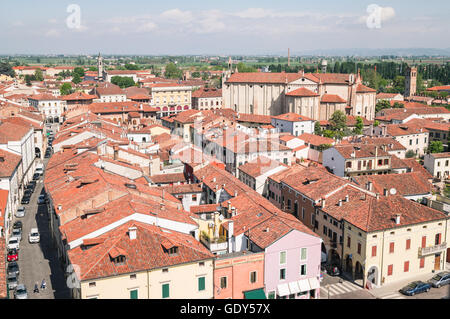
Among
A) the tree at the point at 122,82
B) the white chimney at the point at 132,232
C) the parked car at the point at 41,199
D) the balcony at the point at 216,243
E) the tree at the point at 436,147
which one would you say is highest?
the tree at the point at 122,82

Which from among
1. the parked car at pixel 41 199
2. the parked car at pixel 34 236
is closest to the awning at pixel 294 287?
the parked car at pixel 34 236

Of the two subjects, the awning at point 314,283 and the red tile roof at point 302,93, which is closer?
the awning at point 314,283

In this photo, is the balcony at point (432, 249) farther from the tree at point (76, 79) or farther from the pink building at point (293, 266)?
the tree at point (76, 79)

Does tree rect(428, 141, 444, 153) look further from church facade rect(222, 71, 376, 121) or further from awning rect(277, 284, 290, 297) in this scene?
awning rect(277, 284, 290, 297)

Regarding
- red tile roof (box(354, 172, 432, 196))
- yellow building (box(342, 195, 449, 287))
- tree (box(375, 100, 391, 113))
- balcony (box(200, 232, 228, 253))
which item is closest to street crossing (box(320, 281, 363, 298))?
yellow building (box(342, 195, 449, 287))

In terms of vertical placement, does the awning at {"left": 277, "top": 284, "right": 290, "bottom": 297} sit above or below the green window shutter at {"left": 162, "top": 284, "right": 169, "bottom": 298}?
below

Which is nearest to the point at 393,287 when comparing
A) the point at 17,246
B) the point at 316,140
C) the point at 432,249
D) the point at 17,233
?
the point at 432,249

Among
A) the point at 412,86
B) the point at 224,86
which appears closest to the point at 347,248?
the point at 224,86
